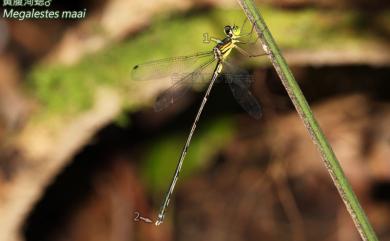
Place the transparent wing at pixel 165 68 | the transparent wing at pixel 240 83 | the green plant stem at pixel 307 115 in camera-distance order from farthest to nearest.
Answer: the transparent wing at pixel 165 68, the transparent wing at pixel 240 83, the green plant stem at pixel 307 115

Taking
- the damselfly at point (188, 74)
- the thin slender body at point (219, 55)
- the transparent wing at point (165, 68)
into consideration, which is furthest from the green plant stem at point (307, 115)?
the transparent wing at point (165, 68)

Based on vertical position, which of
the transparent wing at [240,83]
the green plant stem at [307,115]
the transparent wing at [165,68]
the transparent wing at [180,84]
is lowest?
the green plant stem at [307,115]

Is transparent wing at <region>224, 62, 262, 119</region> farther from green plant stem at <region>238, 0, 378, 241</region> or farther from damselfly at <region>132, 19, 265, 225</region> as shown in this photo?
green plant stem at <region>238, 0, 378, 241</region>

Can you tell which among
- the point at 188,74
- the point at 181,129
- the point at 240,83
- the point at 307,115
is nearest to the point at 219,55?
the point at 240,83

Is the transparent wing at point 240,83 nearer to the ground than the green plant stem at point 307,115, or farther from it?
farther from it

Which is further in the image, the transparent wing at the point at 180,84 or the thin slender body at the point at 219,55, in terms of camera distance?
the transparent wing at the point at 180,84

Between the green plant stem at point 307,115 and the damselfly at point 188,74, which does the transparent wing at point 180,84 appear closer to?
the damselfly at point 188,74

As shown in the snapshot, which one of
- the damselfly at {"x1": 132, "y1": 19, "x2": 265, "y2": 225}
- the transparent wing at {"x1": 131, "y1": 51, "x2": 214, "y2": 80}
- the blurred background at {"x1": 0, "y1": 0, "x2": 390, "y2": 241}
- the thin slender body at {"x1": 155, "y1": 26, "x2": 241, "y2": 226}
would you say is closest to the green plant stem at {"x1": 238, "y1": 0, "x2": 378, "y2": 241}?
the thin slender body at {"x1": 155, "y1": 26, "x2": 241, "y2": 226}
